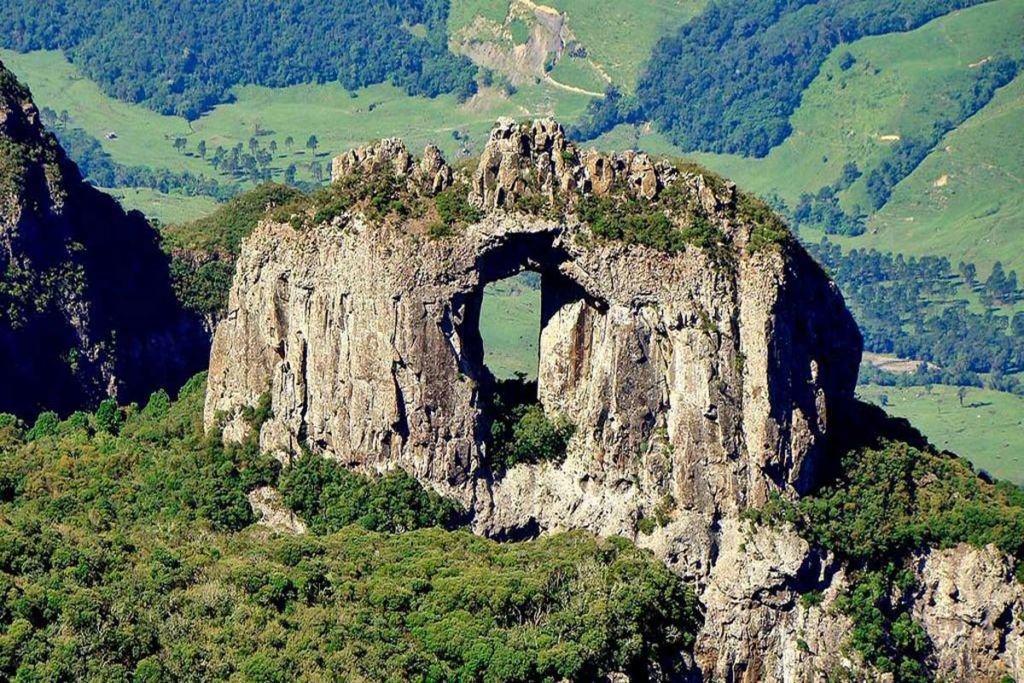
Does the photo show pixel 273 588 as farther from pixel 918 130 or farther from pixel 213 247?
pixel 918 130

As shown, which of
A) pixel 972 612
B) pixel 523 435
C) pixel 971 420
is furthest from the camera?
pixel 971 420

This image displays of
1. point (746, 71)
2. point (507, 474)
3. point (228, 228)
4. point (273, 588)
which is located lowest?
point (273, 588)

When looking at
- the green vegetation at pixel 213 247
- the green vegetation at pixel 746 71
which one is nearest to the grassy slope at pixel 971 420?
the green vegetation at pixel 213 247

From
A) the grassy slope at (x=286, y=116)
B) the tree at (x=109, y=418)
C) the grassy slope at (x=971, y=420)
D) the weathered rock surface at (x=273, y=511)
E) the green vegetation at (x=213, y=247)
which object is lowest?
the grassy slope at (x=971, y=420)

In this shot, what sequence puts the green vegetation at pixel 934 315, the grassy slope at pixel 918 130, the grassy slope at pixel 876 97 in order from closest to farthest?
the green vegetation at pixel 934 315, the grassy slope at pixel 918 130, the grassy slope at pixel 876 97

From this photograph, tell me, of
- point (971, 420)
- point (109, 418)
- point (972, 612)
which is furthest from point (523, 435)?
point (971, 420)

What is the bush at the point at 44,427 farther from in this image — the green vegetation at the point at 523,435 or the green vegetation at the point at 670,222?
the green vegetation at the point at 670,222

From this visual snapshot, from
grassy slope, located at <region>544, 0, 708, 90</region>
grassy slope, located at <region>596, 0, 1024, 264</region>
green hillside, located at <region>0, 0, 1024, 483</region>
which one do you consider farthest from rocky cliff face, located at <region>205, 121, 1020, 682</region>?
grassy slope, located at <region>544, 0, 708, 90</region>
